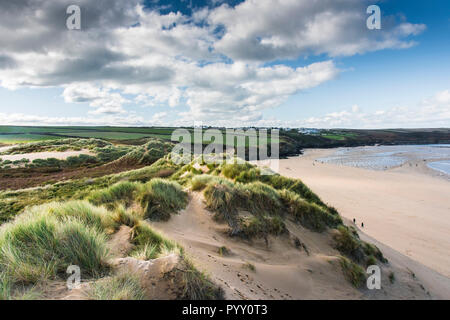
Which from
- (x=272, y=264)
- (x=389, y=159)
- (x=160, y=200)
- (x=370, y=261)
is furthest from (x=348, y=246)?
(x=389, y=159)

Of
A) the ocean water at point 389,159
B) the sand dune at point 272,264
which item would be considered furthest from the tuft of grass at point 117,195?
the ocean water at point 389,159

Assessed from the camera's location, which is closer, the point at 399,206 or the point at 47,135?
the point at 399,206

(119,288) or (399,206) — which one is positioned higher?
(119,288)

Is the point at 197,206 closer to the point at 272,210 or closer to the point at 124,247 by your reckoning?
the point at 272,210

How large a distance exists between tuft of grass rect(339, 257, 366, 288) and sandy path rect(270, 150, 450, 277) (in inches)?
350

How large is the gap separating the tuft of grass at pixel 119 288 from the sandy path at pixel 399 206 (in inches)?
592

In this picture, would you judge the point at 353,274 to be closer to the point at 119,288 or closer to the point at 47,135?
the point at 119,288

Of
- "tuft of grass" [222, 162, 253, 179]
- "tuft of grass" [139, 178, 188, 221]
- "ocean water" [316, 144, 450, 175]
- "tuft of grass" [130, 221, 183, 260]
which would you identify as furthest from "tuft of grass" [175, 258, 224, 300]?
"ocean water" [316, 144, 450, 175]

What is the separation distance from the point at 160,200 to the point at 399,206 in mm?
25668

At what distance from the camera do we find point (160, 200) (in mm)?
6930

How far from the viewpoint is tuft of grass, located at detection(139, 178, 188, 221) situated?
21.4ft

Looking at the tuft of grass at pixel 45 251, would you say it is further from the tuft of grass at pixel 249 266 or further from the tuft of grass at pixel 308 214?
the tuft of grass at pixel 308 214
